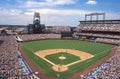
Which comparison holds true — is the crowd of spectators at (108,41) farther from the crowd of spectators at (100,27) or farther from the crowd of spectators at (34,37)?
the crowd of spectators at (34,37)

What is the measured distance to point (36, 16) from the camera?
97.2 metres

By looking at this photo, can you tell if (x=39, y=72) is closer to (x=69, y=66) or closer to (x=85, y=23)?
(x=69, y=66)

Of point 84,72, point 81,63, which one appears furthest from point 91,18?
point 84,72

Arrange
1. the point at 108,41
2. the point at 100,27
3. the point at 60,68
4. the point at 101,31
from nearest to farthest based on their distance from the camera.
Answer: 1. the point at 60,68
2. the point at 108,41
3. the point at 101,31
4. the point at 100,27

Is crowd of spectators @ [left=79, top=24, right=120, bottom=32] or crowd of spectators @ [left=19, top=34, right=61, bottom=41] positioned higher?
crowd of spectators @ [left=79, top=24, right=120, bottom=32]

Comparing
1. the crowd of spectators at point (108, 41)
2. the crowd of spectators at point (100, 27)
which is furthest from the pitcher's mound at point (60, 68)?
the crowd of spectators at point (100, 27)

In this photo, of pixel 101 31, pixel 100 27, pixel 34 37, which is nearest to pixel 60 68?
pixel 34 37

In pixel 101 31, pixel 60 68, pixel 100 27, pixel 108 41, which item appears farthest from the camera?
pixel 100 27

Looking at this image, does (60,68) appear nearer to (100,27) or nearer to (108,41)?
(108,41)

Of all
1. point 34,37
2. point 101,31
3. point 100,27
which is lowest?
point 34,37

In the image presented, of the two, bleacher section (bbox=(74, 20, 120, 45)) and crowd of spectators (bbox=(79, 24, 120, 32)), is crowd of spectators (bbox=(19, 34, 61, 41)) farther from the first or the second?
crowd of spectators (bbox=(79, 24, 120, 32))

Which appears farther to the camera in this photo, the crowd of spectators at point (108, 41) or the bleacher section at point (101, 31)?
the bleacher section at point (101, 31)

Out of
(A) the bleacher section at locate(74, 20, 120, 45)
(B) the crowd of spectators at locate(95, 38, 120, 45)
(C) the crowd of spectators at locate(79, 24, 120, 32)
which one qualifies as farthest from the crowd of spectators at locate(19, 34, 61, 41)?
(B) the crowd of spectators at locate(95, 38, 120, 45)

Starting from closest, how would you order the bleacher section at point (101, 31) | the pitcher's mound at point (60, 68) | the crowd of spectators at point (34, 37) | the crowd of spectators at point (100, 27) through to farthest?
1. the pitcher's mound at point (60, 68)
2. the bleacher section at point (101, 31)
3. the crowd of spectators at point (100, 27)
4. the crowd of spectators at point (34, 37)
